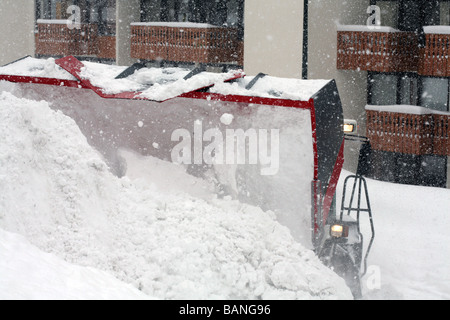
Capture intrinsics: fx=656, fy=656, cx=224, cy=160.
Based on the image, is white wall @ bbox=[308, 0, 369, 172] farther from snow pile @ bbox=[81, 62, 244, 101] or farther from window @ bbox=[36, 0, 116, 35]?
snow pile @ bbox=[81, 62, 244, 101]

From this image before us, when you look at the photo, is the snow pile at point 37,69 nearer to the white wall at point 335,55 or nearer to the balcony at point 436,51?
the white wall at point 335,55

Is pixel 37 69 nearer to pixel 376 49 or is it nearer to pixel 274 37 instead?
pixel 274 37

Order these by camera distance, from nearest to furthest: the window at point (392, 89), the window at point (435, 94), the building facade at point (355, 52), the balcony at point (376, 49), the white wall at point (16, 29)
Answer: the building facade at point (355, 52), the balcony at point (376, 49), the window at point (435, 94), the window at point (392, 89), the white wall at point (16, 29)

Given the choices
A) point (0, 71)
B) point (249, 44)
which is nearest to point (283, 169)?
point (0, 71)

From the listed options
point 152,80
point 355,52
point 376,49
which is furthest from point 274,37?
point 152,80

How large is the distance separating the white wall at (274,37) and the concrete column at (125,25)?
479 centimetres

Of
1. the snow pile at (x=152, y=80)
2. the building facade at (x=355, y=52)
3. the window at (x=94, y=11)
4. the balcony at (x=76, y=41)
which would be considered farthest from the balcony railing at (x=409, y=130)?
the snow pile at (x=152, y=80)

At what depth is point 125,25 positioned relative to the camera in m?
20.0

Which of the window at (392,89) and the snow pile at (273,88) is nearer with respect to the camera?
the snow pile at (273,88)

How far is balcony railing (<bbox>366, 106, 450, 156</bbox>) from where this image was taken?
53.1 ft

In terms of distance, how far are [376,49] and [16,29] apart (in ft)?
41.0

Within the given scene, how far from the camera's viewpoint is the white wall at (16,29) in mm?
22188

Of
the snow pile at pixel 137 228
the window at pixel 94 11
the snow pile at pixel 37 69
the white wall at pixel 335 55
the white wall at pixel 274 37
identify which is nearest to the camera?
the snow pile at pixel 137 228

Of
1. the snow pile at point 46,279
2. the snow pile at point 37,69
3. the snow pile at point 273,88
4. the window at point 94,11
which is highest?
the window at point 94,11
